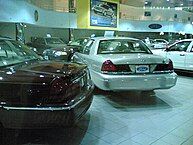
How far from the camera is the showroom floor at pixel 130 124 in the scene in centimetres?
362

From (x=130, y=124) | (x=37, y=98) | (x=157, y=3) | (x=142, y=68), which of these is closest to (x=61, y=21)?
(x=157, y=3)

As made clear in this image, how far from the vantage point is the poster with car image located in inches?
999

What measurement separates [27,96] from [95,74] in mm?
2658

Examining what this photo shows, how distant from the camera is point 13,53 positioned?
425 centimetres

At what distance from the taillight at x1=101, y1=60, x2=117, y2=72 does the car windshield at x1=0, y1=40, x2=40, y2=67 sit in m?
1.41

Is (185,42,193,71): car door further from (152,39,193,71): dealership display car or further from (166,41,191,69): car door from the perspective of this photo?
(166,41,191,69): car door

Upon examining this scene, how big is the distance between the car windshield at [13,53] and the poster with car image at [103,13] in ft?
69.7

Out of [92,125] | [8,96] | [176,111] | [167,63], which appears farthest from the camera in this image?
[167,63]

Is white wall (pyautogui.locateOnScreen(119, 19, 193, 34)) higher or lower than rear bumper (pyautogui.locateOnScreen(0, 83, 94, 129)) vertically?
higher

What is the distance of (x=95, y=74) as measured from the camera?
5562 millimetres

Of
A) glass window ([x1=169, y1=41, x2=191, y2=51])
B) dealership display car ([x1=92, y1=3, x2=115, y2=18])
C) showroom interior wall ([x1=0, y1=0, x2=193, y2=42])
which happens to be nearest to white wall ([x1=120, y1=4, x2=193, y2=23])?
showroom interior wall ([x1=0, y1=0, x2=193, y2=42])

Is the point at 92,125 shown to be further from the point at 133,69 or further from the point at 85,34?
the point at 85,34

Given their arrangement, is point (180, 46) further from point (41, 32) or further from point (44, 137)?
point (41, 32)

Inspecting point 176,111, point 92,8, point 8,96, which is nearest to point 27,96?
point 8,96
